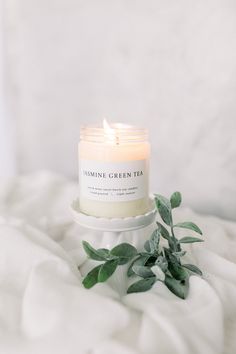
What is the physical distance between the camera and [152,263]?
52cm

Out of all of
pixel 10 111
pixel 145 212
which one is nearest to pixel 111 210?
pixel 145 212

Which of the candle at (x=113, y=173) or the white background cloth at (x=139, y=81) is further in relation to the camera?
the white background cloth at (x=139, y=81)

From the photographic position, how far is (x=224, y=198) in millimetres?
809

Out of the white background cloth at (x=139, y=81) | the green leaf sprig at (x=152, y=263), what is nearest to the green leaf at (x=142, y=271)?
the green leaf sprig at (x=152, y=263)

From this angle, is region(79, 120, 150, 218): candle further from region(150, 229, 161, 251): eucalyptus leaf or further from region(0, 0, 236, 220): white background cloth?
region(0, 0, 236, 220): white background cloth

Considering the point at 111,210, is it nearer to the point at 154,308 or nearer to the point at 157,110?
the point at 154,308

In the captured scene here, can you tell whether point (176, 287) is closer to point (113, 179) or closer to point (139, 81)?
point (113, 179)

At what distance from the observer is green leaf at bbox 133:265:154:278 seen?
496 mm

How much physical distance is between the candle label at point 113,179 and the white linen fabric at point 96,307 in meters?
0.07

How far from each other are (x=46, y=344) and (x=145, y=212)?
0.73 feet

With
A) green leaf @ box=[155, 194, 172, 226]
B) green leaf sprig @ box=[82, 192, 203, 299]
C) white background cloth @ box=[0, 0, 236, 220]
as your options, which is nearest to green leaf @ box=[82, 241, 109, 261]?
green leaf sprig @ box=[82, 192, 203, 299]

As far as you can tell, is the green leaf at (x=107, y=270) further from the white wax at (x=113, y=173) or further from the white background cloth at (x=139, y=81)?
the white background cloth at (x=139, y=81)

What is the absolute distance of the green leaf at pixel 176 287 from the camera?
471 mm

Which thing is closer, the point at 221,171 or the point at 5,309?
the point at 5,309
